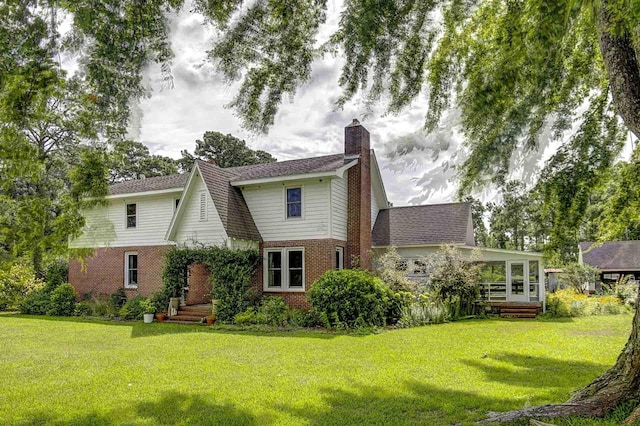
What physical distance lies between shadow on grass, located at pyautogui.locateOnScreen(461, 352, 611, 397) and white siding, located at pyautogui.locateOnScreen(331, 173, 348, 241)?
29.7 ft

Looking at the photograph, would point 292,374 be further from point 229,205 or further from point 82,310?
point 82,310

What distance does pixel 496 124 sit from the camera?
5871 mm

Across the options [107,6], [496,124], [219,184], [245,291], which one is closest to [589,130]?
[496,124]


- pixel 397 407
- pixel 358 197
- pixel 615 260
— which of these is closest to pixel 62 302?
pixel 358 197

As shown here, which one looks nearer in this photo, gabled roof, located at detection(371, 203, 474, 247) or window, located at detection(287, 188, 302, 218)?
window, located at detection(287, 188, 302, 218)

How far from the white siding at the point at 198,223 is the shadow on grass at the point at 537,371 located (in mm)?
11184

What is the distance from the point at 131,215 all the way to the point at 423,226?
547 inches

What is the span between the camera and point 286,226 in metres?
18.4

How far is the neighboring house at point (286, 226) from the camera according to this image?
17.8 meters

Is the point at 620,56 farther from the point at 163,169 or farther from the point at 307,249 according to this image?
the point at 163,169

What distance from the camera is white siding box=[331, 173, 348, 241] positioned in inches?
701

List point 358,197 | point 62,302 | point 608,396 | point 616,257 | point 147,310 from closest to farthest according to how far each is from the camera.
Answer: point 608,396
point 147,310
point 358,197
point 62,302
point 616,257

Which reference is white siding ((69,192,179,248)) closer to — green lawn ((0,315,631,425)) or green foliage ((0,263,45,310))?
green foliage ((0,263,45,310))

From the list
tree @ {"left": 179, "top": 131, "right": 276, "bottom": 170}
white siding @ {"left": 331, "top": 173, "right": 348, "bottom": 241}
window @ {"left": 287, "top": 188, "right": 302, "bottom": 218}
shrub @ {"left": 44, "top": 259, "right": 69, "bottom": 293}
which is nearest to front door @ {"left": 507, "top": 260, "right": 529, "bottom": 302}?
white siding @ {"left": 331, "top": 173, "right": 348, "bottom": 241}
